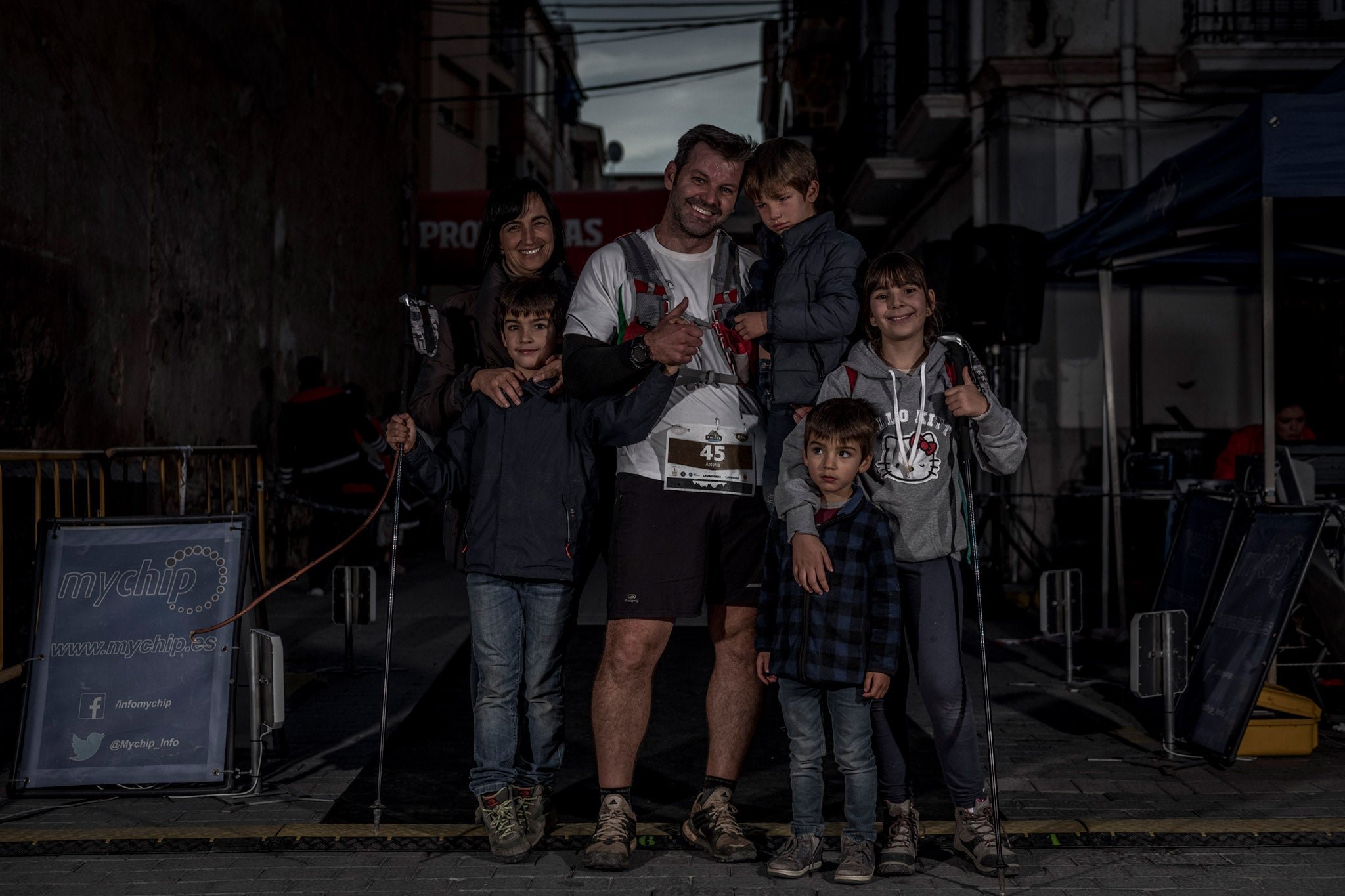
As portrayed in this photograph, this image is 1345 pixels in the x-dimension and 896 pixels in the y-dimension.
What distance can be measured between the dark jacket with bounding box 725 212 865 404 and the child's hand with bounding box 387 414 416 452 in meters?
1.23

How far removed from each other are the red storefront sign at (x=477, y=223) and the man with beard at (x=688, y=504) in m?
11.8

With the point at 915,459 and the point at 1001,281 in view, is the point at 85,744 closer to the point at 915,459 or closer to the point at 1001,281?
the point at 915,459

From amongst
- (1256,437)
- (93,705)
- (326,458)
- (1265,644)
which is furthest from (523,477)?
(326,458)

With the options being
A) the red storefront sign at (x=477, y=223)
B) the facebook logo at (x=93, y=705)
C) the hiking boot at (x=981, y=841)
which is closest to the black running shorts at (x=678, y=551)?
the hiking boot at (x=981, y=841)

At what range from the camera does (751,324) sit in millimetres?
3877

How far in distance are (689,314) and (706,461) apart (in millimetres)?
500

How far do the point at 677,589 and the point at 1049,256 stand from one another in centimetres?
608

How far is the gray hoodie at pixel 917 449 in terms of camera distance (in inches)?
155

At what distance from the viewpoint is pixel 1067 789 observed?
16.1 ft

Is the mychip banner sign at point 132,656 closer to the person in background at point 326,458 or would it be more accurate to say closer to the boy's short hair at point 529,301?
the boy's short hair at point 529,301

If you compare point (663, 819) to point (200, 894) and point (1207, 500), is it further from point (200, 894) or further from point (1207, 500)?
point (1207, 500)

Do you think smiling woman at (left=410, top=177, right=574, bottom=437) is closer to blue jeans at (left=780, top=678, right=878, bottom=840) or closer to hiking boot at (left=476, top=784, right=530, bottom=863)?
hiking boot at (left=476, top=784, right=530, bottom=863)

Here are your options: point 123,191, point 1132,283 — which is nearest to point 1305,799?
point 1132,283

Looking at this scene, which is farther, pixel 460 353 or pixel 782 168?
pixel 460 353
